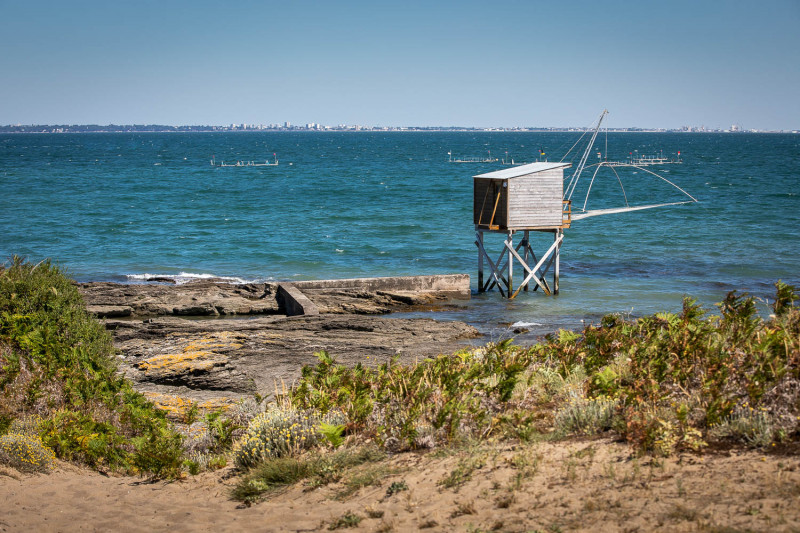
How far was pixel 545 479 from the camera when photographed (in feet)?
17.7

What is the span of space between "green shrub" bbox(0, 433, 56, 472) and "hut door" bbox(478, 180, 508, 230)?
53.5ft

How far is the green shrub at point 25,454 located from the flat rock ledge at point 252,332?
208 cm

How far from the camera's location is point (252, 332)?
13.7 meters

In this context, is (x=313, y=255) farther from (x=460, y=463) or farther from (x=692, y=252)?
(x=460, y=463)

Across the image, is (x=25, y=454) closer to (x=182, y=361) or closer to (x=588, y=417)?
(x=182, y=361)

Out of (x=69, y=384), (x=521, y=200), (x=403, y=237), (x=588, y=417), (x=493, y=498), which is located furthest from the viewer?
(x=403, y=237)

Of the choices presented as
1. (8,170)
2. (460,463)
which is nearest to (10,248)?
(460,463)

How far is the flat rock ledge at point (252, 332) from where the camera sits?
10.6 meters

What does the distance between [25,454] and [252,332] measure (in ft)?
22.6

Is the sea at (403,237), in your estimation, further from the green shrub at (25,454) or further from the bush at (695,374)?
the green shrub at (25,454)

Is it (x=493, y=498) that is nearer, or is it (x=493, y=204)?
(x=493, y=498)

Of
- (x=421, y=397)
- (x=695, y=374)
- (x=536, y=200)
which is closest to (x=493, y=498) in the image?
(x=421, y=397)

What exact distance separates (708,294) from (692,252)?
9.23 meters

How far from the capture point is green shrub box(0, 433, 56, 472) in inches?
269
